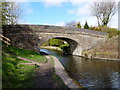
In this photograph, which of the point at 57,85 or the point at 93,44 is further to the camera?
the point at 93,44

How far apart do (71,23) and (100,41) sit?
4660 cm

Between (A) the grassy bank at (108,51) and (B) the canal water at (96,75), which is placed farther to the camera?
(A) the grassy bank at (108,51)

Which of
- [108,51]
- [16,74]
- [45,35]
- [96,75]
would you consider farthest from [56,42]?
[16,74]

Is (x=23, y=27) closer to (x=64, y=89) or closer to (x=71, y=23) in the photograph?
(x=64, y=89)

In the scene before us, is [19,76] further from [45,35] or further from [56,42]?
[56,42]

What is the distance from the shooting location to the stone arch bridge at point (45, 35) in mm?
17203

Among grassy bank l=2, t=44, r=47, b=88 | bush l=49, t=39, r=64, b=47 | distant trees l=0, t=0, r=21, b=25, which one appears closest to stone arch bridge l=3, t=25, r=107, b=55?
distant trees l=0, t=0, r=21, b=25

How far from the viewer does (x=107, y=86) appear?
277 inches

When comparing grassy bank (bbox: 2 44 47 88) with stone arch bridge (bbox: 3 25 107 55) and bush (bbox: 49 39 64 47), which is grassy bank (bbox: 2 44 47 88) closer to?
stone arch bridge (bbox: 3 25 107 55)

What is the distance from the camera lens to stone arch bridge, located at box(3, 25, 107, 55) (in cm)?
1720

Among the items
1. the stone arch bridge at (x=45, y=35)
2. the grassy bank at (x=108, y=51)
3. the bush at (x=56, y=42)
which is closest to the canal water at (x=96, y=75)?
the grassy bank at (x=108, y=51)

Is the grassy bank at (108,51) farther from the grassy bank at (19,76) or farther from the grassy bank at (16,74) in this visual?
the grassy bank at (16,74)

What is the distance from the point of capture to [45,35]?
18562mm

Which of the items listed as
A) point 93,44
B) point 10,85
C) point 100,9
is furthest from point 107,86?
point 100,9
